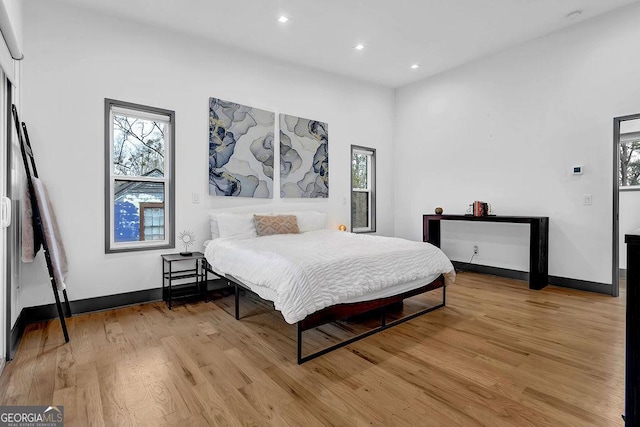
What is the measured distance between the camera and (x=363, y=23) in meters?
3.71

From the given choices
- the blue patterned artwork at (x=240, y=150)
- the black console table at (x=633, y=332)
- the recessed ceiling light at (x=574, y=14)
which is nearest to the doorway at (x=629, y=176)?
the recessed ceiling light at (x=574, y=14)

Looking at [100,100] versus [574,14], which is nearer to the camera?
[100,100]

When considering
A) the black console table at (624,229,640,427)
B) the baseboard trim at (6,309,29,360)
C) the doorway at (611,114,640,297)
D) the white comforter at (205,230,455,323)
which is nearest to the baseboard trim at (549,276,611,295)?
the doorway at (611,114,640,297)

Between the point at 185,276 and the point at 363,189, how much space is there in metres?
3.28

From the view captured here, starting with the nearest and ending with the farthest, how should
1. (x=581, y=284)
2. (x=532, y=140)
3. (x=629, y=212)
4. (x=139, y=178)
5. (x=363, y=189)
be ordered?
(x=139, y=178) < (x=581, y=284) < (x=532, y=140) < (x=629, y=212) < (x=363, y=189)

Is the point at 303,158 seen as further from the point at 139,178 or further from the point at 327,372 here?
the point at 327,372

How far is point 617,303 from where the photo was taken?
3.39m

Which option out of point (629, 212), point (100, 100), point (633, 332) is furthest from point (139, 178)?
point (629, 212)

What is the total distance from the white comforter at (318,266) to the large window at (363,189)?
6.81ft

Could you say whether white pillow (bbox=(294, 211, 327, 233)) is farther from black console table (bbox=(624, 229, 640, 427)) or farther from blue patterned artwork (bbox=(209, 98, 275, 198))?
black console table (bbox=(624, 229, 640, 427))

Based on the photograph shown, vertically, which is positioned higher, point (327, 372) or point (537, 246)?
point (537, 246)

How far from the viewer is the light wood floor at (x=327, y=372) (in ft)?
5.42

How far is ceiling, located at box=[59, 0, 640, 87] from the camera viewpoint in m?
3.33

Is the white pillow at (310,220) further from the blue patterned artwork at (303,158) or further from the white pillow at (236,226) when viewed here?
the white pillow at (236,226)
